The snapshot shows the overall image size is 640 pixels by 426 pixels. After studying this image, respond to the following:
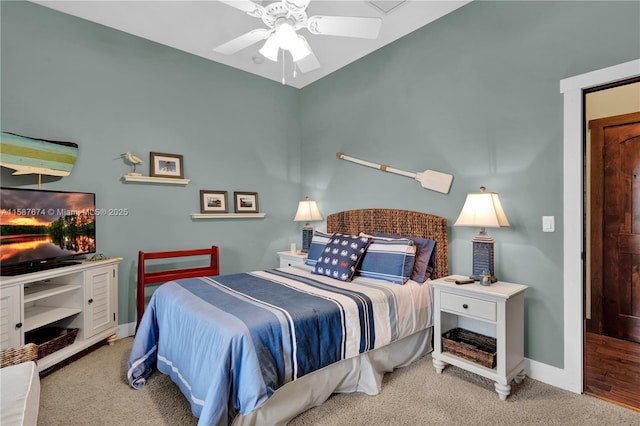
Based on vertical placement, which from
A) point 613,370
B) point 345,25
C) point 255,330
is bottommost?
point 613,370

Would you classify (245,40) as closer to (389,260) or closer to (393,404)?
(389,260)

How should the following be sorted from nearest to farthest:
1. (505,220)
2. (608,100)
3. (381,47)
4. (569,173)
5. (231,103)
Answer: (569,173), (505,220), (608,100), (381,47), (231,103)

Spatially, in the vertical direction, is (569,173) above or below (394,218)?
above

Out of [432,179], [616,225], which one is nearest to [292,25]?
[432,179]

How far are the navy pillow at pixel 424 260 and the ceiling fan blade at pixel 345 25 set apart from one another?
1734mm

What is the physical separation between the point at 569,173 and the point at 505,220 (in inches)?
19.5

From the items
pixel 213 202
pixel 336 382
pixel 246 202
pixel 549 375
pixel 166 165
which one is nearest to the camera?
pixel 336 382

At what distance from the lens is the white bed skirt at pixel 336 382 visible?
5.84 ft

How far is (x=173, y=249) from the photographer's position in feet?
11.8

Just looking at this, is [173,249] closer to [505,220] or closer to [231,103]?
[231,103]

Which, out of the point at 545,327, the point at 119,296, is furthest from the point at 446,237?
the point at 119,296

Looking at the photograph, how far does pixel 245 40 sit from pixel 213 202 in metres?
2.03

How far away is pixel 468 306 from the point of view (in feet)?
7.54

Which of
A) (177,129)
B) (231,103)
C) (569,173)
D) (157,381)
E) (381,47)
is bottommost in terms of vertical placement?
(157,381)
